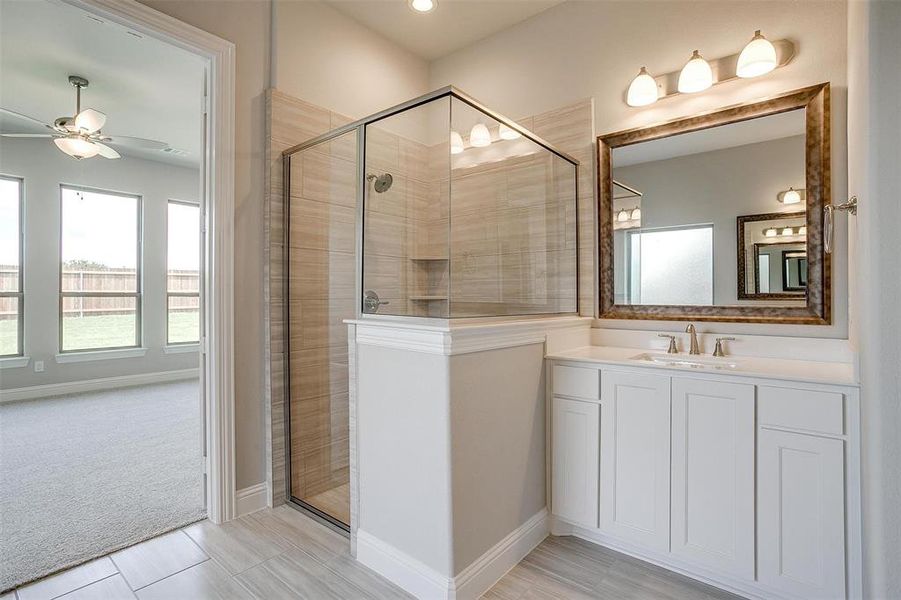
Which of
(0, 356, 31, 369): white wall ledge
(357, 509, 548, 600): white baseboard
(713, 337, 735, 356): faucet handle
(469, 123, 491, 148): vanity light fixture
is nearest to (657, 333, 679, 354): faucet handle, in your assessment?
(713, 337, 735, 356): faucet handle

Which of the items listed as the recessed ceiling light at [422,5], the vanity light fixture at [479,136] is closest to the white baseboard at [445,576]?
the vanity light fixture at [479,136]

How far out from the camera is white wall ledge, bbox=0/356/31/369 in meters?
4.60

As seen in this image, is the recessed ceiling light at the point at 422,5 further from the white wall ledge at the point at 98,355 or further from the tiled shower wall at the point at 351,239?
the white wall ledge at the point at 98,355

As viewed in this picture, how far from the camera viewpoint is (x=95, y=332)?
5.35 meters

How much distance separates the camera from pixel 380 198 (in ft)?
7.68

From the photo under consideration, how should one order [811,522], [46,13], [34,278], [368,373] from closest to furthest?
[811,522], [368,373], [46,13], [34,278]

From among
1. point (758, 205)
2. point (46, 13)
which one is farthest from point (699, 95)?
point (46, 13)

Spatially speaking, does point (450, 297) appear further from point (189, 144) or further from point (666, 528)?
point (189, 144)

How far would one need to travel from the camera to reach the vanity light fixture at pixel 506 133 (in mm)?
2232

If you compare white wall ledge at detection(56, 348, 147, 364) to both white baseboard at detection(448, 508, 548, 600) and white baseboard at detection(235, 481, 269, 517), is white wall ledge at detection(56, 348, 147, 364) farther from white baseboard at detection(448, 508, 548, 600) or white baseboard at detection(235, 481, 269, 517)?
white baseboard at detection(448, 508, 548, 600)

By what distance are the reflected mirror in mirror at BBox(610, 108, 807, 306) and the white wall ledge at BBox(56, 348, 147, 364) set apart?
5909mm

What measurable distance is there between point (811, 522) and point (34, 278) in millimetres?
6774

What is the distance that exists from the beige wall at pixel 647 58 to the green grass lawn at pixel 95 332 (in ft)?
14.0

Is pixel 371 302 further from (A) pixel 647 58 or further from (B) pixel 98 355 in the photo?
(B) pixel 98 355
